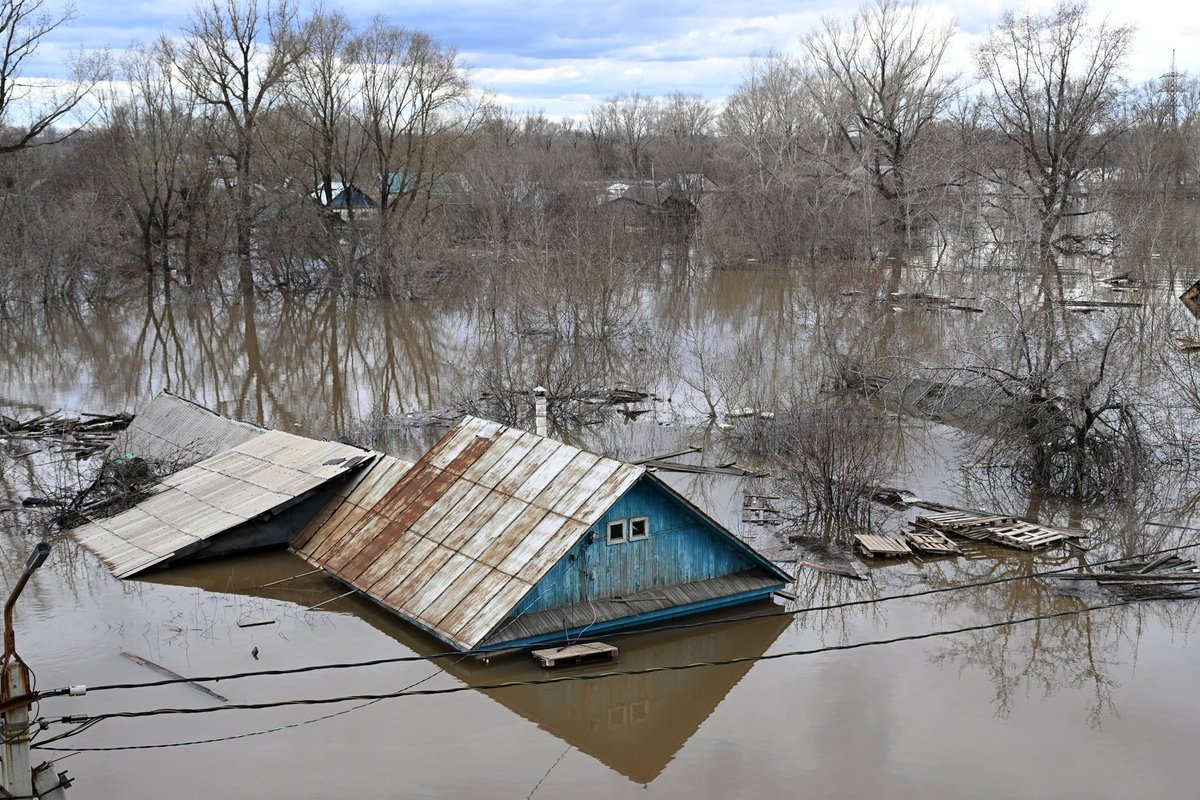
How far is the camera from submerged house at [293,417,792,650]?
13297mm

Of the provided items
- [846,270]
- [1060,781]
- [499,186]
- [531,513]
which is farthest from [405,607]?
[499,186]

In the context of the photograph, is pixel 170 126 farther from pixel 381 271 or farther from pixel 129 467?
pixel 129 467

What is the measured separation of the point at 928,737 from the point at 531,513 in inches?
215

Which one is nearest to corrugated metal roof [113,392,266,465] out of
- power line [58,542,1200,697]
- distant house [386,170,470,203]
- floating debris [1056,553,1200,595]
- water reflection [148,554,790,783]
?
water reflection [148,554,790,783]

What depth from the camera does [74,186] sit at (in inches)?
2317

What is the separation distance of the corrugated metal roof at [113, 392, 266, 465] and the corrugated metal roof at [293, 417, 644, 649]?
15.2 ft

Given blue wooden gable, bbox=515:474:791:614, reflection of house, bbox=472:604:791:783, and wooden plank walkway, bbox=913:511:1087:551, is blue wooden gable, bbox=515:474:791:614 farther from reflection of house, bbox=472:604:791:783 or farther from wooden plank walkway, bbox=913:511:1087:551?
wooden plank walkway, bbox=913:511:1087:551

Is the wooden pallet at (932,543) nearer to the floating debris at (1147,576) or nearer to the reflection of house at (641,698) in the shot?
the floating debris at (1147,576)

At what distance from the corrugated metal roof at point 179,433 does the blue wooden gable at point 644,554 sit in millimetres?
9020

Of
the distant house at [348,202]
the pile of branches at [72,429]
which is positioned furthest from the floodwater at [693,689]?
the distant house at [348,202]

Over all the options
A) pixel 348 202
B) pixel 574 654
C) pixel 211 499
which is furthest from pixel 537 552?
pixel 348 202

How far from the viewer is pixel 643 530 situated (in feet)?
46.3

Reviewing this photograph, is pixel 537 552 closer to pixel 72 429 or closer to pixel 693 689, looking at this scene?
pixel 693 689

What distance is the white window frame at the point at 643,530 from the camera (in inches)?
550
